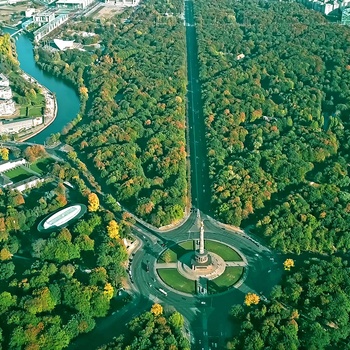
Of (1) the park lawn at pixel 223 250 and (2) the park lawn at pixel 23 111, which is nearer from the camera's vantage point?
(1) the park lawn at pixel 223 250

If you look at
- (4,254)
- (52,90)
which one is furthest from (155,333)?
(52,90)

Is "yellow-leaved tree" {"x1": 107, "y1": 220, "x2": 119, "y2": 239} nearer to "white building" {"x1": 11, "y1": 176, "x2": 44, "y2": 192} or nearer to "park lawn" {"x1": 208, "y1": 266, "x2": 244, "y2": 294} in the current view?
"park lawn" {"x1": 208, "y1": 266, "x2": 244, "y2": 294}

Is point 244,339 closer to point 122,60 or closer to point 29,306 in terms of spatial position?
point 29,306

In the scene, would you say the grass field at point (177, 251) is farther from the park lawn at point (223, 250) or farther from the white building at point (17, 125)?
the white building at point (17, 125)

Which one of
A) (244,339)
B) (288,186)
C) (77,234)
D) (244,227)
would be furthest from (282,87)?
(244,339)

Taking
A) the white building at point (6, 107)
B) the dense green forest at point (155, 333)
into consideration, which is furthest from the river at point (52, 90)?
the dense green forest at point (155, 333)

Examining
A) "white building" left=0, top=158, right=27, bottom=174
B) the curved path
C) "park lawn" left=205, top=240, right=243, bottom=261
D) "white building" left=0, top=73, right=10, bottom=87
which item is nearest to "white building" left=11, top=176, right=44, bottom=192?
"white building" left=0, top=158, right=27, bottom=174
